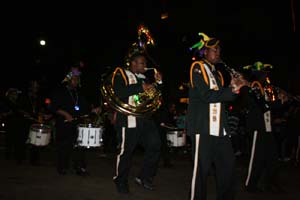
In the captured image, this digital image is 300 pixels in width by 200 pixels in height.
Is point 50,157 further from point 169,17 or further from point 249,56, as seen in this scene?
point 169,17

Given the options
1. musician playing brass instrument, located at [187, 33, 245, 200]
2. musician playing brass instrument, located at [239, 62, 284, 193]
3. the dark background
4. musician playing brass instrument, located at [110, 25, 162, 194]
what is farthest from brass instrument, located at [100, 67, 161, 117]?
the dark background

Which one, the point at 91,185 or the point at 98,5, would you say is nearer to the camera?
the point at 91,185

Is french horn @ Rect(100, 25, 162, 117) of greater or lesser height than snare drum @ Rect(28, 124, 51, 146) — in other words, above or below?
above

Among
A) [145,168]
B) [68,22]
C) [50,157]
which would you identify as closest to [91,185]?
[145,168]

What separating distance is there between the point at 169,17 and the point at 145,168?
19.3 metres

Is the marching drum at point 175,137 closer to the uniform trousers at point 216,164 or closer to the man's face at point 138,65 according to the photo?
the man's face at point 138,65

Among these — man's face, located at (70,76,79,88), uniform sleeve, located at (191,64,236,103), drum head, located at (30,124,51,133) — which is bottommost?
drum head, located at (30,124,51,133)

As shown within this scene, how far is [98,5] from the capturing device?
26547 mm

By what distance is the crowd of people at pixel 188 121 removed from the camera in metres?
5.48

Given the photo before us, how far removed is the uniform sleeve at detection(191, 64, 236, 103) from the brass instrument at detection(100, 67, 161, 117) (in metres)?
2.07

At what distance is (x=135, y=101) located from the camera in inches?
305

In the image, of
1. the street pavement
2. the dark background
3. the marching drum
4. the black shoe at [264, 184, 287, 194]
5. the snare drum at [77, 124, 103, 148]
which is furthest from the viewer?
the dark background

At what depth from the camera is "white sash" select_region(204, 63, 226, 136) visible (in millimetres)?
5484

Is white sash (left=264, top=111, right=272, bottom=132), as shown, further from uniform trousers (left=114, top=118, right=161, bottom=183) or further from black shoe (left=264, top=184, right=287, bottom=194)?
uniform trousers (left=114, top=118, right=161, bottom=183)
